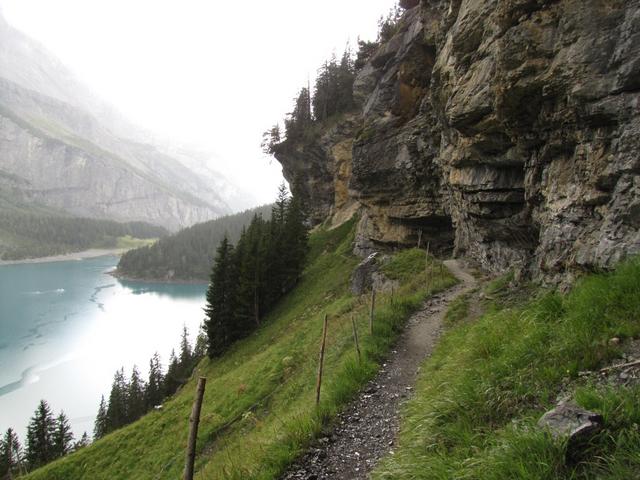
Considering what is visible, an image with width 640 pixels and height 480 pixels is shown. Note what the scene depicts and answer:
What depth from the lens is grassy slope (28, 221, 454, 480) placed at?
9.14m

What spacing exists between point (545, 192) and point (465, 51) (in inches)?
355

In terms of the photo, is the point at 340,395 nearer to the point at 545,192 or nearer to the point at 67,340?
the point at 545,192

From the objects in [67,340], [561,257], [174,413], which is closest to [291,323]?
[174,413]

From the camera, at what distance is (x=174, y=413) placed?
2498 centimetres

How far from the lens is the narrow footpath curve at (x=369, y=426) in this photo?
24.8 ft

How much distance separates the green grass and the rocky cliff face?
84.8 inches

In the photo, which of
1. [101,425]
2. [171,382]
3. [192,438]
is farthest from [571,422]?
[101,425]

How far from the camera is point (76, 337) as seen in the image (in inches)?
Result: 3241

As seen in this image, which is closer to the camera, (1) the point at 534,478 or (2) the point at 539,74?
(1) the point at 534,478

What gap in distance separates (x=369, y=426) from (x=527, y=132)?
11910 mm

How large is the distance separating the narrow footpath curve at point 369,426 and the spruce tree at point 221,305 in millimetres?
32638

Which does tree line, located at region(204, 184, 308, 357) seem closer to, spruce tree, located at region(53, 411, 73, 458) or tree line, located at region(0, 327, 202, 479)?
tree line, located at region(0, 327, 202, 479)

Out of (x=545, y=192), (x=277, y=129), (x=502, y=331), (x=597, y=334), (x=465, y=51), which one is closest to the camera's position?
(x=597, y=334)

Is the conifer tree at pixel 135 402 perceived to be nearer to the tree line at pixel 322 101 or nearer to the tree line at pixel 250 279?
the tree line at pixel 250 279
